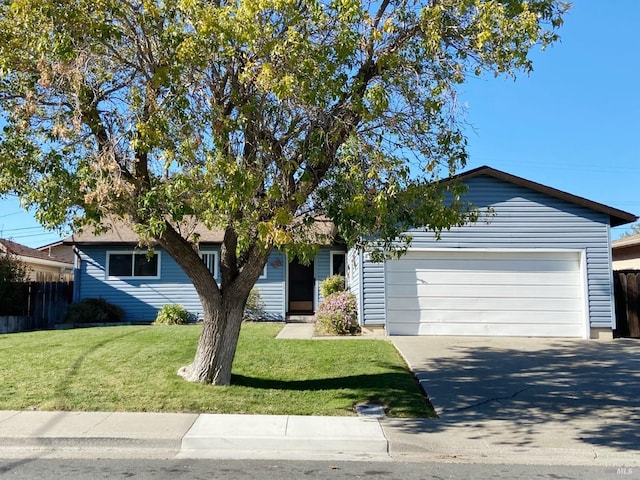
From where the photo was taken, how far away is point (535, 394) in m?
9.48

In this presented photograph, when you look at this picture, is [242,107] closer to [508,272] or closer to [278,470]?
[278,470]

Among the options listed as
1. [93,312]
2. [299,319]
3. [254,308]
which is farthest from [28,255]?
[299,319]

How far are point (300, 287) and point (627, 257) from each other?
46.8 ft

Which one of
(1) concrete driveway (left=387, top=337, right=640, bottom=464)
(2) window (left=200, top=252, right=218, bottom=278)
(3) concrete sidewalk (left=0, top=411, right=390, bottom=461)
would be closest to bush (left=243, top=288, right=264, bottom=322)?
(2) window (left=200, top=252, right=218, bottom=278)

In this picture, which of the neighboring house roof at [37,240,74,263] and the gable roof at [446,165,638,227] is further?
the neighboring house roof at [37,240,74,263]

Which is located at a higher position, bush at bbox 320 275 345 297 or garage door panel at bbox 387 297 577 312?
bush at bbox 320 275 345 297

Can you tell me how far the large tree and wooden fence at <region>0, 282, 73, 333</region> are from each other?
38.9 ft

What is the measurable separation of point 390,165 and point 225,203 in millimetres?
2283

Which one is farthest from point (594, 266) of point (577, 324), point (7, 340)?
point (7, 340)

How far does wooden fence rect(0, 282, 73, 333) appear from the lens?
18.0m

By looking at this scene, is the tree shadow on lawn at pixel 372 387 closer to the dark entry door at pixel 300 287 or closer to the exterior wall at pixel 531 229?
the exterior wall at pixel 531 229

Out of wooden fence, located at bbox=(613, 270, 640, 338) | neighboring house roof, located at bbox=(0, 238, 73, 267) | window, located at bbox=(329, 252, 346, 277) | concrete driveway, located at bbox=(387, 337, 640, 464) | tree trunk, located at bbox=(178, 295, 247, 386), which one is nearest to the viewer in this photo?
concrete driveway, located at bbox=(387, 337, 640, 464)

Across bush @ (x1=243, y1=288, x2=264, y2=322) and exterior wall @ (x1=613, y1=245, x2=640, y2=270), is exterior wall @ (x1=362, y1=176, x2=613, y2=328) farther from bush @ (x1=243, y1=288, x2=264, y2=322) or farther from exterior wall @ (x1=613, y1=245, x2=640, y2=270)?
exterior wall @ (x1=613, y1=245, x2=640, y2=270)

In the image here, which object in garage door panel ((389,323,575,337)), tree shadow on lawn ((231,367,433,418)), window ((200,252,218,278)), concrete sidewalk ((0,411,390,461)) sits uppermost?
window ((200,252,218,278))
